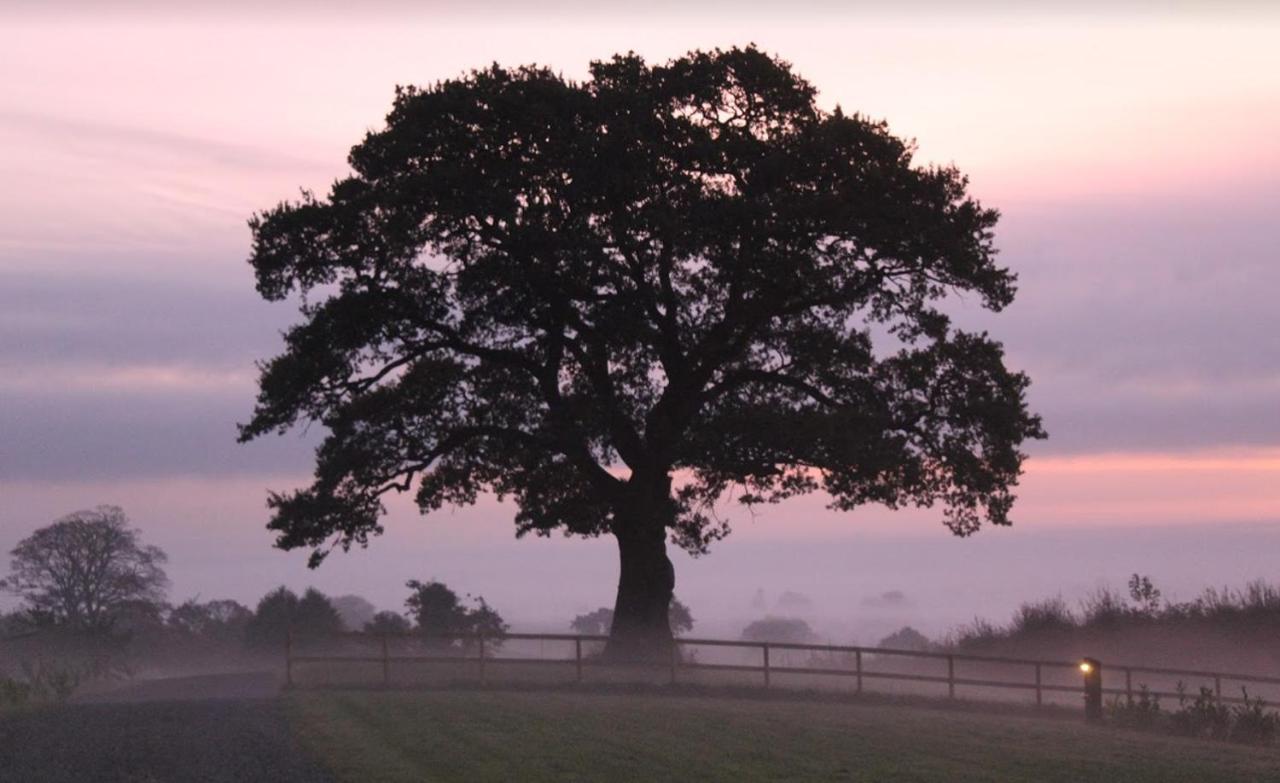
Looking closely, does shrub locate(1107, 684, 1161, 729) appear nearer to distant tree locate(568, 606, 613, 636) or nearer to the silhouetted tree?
the silhouetted tree

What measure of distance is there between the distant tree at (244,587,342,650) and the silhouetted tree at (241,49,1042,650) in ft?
76.8

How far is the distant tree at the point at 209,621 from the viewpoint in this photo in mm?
68250

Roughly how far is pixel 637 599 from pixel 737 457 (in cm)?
497

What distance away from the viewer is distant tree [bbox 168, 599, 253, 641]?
2687 inches

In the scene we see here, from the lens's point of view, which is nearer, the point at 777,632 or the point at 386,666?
the point at 386,666

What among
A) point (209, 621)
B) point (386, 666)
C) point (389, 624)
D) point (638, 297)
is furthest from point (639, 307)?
point (209, 621)

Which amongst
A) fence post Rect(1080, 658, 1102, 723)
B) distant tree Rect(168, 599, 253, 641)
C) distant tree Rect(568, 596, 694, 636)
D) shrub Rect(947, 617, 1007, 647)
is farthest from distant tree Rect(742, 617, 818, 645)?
fence post Rect(1080, 658, 1102, 723)

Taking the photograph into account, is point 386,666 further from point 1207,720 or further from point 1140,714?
point 1207,720

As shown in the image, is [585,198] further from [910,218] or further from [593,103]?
[910,218]

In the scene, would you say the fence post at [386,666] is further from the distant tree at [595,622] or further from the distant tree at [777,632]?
the distant tree at [777,632]

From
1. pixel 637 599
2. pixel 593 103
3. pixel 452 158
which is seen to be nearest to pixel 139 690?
pixel 637 599

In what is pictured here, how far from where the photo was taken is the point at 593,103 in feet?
108

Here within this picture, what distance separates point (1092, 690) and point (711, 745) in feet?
35.6

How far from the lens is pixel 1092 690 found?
2822 cm
